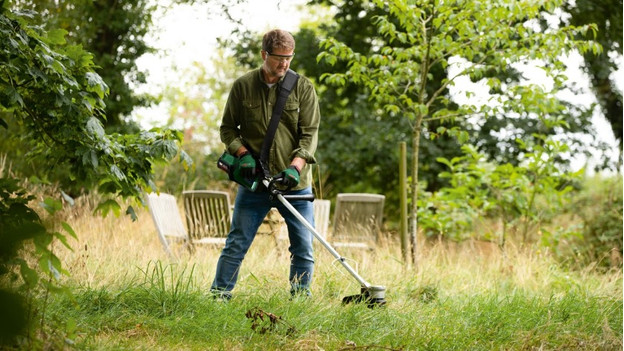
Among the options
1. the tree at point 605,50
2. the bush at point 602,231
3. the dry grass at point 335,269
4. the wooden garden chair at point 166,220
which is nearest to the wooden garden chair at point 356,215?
the dry grass at point 335,269

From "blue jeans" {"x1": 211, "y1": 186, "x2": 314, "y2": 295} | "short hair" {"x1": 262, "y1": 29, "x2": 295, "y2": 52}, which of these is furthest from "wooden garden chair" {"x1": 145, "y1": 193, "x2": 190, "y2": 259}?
"short hair" {"x1": 262, "y1": 29, "x2": 295, "y2": 52}

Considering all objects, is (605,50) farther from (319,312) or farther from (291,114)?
(319,312)

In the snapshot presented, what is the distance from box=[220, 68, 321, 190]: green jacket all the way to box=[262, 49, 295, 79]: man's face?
0.42ft

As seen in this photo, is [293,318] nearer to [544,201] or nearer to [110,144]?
[110,144]

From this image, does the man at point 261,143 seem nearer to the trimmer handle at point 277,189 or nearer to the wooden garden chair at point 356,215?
the trimmer handle at point 277,189

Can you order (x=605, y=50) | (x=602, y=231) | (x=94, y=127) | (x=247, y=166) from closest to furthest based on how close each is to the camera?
(x=94, y=127), (x=247, y=166), (x=602, y=231), (x=605, y=50)

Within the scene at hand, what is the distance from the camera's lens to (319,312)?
14.4 feet

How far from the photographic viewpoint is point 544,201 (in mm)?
9219

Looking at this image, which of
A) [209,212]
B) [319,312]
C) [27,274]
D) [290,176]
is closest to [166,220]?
[209,212]

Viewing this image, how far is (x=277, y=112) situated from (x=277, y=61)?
0.34m

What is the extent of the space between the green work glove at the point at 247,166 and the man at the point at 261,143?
0.30ft

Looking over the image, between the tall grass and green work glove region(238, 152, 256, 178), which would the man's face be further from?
the tall grass

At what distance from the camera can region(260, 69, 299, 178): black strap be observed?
468cm

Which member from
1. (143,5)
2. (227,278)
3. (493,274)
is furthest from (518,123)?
(227,278)
